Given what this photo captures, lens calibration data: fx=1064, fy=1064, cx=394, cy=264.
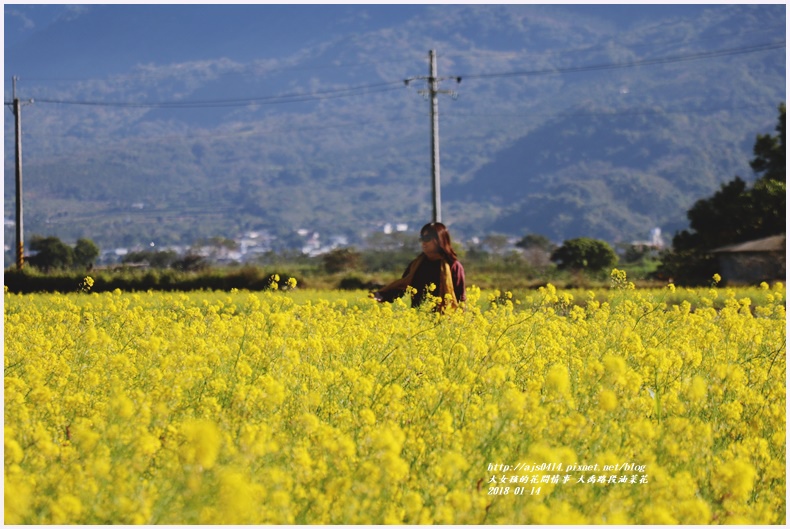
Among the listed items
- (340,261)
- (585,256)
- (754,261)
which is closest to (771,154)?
(585,256)

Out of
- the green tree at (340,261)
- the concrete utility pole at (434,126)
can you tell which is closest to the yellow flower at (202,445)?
the concrete utility pole at (434,126)

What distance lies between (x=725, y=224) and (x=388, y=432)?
87.3 feet

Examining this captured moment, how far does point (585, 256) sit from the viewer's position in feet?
109

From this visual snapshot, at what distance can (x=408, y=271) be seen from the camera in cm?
1003

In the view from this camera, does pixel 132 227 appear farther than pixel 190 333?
Yes

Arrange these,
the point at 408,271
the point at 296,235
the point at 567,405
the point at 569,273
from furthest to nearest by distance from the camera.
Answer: the point at 296,235, the point at 569,273, the point at 408,271, the point at 567,405

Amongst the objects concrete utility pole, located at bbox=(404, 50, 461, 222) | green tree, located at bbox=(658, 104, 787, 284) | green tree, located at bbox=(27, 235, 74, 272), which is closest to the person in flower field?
concrete utility pole, located at bbox=(404, 50, 461, 222)

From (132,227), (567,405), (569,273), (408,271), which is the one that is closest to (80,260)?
(569,273)

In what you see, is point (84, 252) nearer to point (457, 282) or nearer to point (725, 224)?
point (725, 224)

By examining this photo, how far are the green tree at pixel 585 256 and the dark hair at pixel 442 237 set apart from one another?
22.8 m

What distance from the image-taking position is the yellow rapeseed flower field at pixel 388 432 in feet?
12.2

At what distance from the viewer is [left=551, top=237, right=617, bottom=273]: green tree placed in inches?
1284

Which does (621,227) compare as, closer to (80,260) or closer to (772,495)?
(80,260)

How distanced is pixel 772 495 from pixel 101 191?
19515cm
